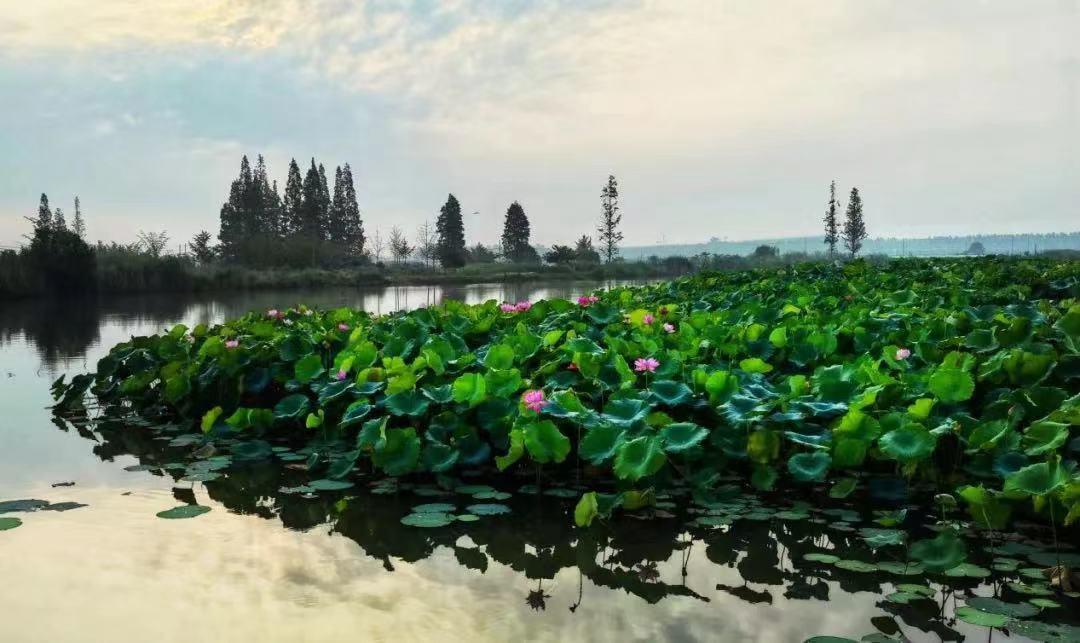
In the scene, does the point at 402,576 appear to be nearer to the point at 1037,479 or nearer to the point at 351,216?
the point at 1037,479

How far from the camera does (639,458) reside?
2.81 m

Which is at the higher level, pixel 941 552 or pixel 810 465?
pixel 810 465

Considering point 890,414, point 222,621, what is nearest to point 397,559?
point 222,621

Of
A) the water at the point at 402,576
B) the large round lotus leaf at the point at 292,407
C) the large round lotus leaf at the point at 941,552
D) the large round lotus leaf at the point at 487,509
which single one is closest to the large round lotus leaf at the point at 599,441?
the water at the point at 402,576

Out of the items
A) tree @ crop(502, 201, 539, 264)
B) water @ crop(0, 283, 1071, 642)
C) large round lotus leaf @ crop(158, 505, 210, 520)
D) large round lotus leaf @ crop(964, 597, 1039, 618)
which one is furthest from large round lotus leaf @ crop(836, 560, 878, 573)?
tree @ crop(502, 201, 539, 264)

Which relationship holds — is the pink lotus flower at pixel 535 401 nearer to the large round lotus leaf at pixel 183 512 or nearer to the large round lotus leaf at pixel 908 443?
the large round lotus leaf at pixel 908 443

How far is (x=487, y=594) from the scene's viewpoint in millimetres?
2332

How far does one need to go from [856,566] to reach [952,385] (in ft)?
3.53

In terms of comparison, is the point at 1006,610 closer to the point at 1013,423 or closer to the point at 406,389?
the point at 1013,423

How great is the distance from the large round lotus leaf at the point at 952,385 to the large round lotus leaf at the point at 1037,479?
79cm

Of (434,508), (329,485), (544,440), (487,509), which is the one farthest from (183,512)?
(544,440)

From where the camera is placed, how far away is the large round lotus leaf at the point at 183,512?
3100mm

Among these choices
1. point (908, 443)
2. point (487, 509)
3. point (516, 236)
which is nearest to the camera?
point (908, 443)

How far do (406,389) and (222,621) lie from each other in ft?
5.07
